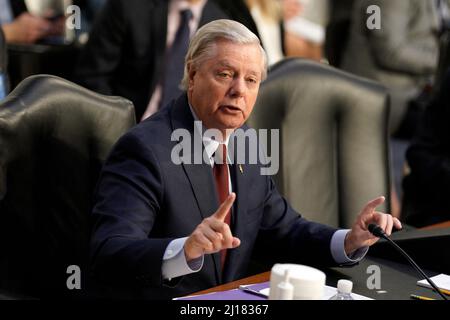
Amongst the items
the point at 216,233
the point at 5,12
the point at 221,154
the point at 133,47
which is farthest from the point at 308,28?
the point at 216,233

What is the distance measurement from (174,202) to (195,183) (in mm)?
63

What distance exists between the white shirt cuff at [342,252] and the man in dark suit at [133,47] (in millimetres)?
1480

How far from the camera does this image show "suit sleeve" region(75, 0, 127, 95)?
3.43m

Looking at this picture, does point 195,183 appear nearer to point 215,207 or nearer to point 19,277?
point 215,207

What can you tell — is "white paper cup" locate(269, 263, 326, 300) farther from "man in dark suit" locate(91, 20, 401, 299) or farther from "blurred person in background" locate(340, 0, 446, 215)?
"blurred person in background" locate(340, 0, 446, 215)

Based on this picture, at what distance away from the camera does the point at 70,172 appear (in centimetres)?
210

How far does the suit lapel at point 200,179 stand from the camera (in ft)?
6.45

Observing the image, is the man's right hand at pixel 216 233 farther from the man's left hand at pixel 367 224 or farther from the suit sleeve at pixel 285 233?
the suit sleeve at pixel 285 233

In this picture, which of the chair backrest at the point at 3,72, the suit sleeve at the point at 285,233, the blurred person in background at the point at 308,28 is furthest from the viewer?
the blurred person in background at the point at 308,28

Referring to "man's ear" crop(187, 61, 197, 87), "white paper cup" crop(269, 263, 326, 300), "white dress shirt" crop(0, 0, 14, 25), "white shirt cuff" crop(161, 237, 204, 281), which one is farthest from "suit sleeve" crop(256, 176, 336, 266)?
"white dress shirt" crop(0, 0, 14, 25)

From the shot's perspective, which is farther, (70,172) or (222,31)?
(70,172)

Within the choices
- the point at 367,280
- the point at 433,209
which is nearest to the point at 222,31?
the point at 367,280

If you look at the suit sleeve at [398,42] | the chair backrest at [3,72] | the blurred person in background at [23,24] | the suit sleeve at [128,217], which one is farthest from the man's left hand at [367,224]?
the suit sleeve at [398,42]

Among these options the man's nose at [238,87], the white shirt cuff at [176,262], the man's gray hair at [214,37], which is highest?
the man's gray hair at [214,37]
